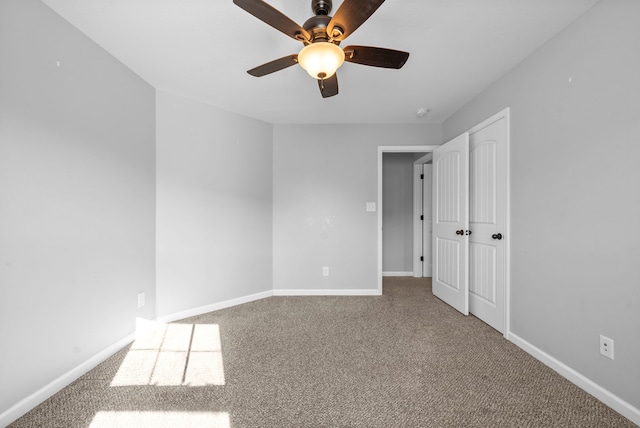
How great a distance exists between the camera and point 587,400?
157 centimetres

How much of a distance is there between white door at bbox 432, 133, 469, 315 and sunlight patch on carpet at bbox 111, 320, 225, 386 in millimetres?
A: 2506

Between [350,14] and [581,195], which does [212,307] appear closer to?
[350,14]

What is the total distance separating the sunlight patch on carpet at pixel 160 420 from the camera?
1.37 m

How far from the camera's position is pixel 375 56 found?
5.06 feet

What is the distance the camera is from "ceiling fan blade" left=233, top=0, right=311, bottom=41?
118 cm

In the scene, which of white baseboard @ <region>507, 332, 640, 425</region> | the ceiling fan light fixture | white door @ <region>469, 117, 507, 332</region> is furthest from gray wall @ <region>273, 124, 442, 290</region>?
the ceiling fan light fixture

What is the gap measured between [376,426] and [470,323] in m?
1.77

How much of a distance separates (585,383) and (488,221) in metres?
1.34

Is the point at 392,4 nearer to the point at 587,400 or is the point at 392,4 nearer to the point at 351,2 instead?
the point at 351,2

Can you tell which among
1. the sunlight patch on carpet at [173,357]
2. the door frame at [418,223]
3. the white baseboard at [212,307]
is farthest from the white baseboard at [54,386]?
the door frame at [418,223]

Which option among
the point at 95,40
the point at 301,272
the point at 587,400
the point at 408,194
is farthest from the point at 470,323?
the point at 95,40

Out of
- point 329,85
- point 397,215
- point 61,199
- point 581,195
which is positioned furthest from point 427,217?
point 61,199

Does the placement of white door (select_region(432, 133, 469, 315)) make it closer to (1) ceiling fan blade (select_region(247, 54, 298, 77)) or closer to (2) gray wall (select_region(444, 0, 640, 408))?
(2) gray wall (select_region(444, 0, 640, 408))

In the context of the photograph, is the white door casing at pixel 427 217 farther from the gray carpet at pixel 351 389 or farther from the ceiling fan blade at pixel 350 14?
the ceiling fan blade at pixel 350 14
